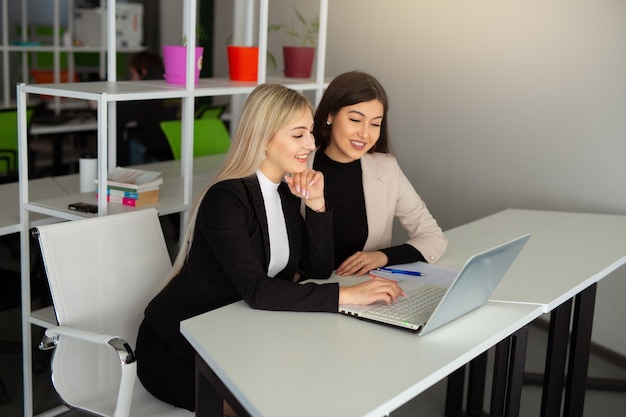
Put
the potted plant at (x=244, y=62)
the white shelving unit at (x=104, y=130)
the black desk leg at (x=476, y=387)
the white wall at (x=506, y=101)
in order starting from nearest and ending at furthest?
the white shelving unit at (x=104, y=130), the black desk leg at (x=476, y=387), the potted plant at (x=244, y=62), the white wall at (x=506, y=101)

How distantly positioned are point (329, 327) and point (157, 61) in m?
4.54

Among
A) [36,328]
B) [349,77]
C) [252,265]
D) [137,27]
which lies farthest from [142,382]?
[137,27]

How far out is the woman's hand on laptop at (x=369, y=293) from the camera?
6.75 feet

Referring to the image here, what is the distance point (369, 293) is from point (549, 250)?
1034 mm

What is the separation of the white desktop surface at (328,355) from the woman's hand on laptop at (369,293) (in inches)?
2.7

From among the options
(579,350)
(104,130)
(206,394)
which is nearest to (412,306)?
(206,394)

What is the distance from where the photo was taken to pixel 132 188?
2.91 metres

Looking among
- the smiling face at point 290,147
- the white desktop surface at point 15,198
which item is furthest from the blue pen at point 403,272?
the white desktop surface at point 15,198

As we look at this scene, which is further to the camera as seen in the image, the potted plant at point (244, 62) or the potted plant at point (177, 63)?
the potted plant at point (244, 62)

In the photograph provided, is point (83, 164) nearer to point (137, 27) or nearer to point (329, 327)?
point (329, 327)

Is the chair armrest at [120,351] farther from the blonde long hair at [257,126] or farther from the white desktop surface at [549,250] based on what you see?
the white desktop surface at [549,250]

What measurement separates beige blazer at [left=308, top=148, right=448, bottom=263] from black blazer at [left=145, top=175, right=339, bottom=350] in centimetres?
38

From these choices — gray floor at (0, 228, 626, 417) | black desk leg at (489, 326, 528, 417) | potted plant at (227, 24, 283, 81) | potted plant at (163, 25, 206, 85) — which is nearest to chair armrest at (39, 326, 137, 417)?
gray floor at (0, 228, 626, 417)

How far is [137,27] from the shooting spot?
876 cm
